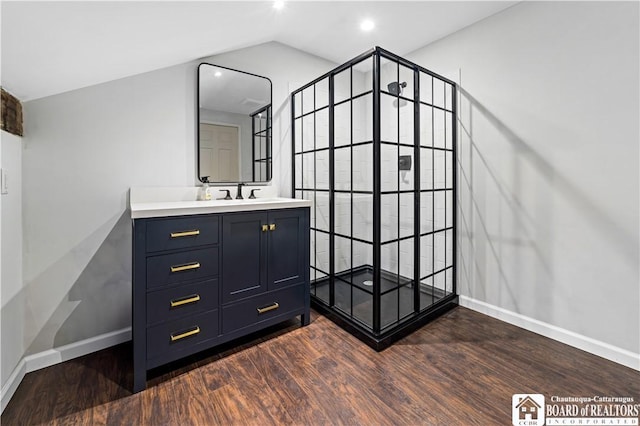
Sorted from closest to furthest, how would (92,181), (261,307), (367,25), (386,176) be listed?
(92,181) < (261,307) < (367,25) < (386,176)

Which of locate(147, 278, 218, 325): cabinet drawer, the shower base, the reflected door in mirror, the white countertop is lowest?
the shower base

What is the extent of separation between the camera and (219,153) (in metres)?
2.44

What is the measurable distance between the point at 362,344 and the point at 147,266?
145cm

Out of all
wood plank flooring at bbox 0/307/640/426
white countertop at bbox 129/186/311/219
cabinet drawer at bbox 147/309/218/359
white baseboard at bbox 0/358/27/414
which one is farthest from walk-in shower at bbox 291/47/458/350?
white baseboard at bbox 0/358/27/414

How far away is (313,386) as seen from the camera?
5.38 ft

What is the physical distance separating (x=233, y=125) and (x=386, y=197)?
166cm

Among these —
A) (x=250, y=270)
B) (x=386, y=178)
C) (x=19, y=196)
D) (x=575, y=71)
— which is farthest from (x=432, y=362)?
(x=19, y=196)

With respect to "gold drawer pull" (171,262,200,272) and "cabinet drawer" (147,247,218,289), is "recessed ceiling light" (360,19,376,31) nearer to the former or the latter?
"cabinet drawer" (147,247,218,289)

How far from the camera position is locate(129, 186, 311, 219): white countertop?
1627mm

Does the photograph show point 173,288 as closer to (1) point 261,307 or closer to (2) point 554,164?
(1) point 261,307

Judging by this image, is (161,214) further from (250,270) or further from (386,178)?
(386,178)

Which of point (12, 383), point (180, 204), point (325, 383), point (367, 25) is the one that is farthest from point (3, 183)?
point (367, 25)

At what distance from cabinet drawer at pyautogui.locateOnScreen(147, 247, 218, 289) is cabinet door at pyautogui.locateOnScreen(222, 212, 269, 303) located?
87 millimetres

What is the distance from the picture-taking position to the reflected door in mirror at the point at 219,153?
7.77ft
